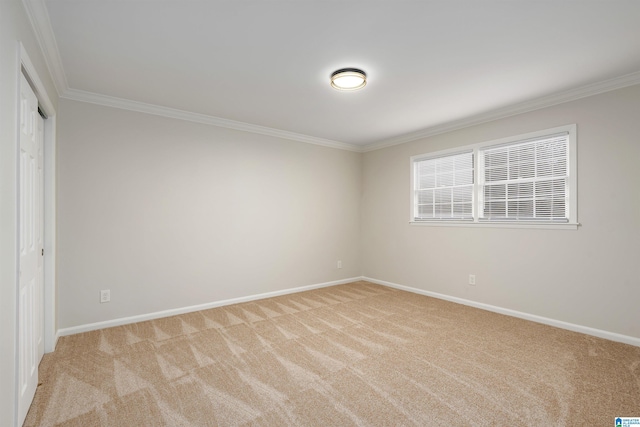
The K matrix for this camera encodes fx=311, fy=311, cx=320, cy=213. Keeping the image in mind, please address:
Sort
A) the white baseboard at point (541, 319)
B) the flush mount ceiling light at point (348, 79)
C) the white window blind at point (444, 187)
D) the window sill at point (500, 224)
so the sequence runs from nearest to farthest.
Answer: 1. the flush mount ceiling light at point (348, 79)
2. the white baseboard at point (541, 319)
3. the window sill at point (500, 224)
4. the white window blind at point (444, 187)

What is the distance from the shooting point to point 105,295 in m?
3.40

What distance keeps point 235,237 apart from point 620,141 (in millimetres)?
4434

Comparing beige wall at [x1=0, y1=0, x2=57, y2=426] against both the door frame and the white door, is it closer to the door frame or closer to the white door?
the white door

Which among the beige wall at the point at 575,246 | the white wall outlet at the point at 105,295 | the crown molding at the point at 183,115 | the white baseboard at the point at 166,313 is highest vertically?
the crown molding at the point at 183,115

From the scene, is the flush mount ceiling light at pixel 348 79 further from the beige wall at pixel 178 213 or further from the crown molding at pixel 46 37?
the crown molding at pixel 46 37

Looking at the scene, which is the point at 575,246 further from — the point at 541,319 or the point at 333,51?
the point at 333,51

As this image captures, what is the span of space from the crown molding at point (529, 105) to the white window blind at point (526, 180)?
36 cm

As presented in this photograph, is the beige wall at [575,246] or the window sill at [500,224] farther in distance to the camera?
the window sill at [500,224]

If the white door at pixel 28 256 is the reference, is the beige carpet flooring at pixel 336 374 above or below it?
below

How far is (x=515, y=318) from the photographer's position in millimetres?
3703

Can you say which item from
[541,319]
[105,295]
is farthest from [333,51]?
[541,319]

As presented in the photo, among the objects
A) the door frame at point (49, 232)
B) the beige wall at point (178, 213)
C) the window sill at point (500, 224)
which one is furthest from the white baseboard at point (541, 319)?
the door frame at point (49, 232)

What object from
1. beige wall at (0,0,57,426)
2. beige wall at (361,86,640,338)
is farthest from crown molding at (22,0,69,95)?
beige wall at (361,86,640,338)

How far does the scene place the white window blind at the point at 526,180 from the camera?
346cm
